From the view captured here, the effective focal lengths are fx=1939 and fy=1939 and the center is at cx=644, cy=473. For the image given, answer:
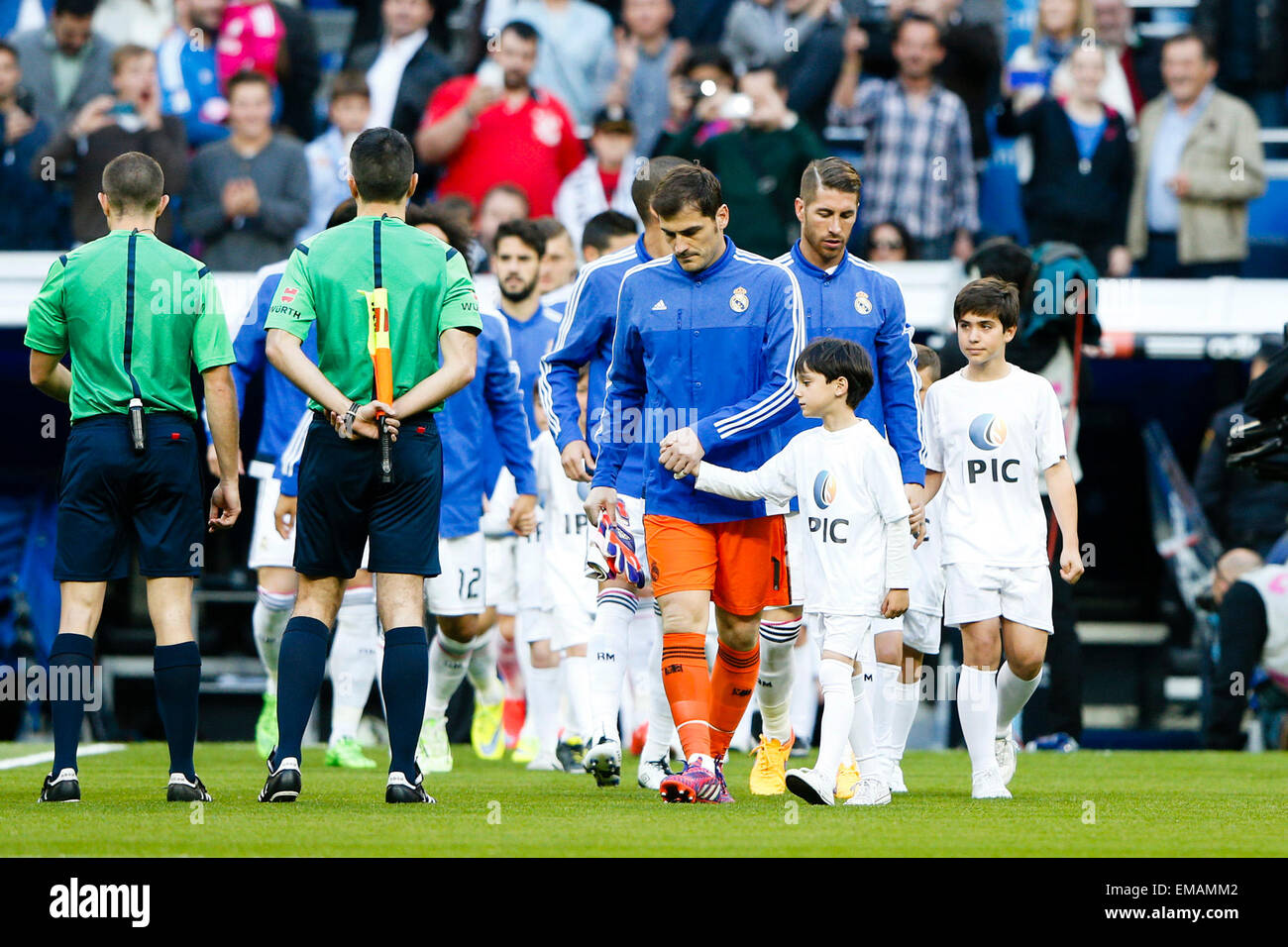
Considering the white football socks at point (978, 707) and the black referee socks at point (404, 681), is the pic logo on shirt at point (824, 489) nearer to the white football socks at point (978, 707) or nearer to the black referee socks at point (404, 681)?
the white football socks at point (978, 707)

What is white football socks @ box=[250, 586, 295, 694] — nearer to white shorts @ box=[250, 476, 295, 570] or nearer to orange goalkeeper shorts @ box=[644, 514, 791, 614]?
white shorts @ box=[250, 476, 295, 570]

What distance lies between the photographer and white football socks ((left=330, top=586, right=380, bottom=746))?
973 cm

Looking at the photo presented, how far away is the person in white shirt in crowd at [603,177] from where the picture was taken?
13586 mm

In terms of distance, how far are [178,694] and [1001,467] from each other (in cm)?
315

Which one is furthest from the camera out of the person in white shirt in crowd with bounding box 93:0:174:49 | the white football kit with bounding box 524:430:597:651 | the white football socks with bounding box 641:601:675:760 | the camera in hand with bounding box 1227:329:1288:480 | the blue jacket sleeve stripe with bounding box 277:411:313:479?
the person in white shirt in crowd with bounding box 93:0:174:49

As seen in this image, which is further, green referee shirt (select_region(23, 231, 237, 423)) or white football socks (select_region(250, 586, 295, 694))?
white football socks (select_region(250, 586, 295, 694))

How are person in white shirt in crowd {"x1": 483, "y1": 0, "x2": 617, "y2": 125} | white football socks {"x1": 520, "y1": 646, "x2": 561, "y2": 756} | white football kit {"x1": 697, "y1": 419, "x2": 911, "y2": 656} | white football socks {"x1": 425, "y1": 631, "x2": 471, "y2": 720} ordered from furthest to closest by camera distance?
person in white shirt in crowd {"x1": 483, "y1": 0, "x2": 617, "y2": 125}
white football socks {"x1": 520, "y1": 646, "x2": 561, "y2": 756}
white football socks {"x1": 425, "y1": 631, "x2": 471, "y2": 720}
white football kit {"x1": 697, "y1": 419, "x2": 911, "y2": 656}

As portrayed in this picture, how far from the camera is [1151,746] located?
1466cm

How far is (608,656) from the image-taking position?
763cm

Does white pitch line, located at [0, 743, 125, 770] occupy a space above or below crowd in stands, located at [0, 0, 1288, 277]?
below

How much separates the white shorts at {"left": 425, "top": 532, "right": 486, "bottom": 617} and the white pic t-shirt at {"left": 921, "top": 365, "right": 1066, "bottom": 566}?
2603 millimetres

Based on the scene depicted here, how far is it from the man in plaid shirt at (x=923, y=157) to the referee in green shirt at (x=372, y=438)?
738 cm

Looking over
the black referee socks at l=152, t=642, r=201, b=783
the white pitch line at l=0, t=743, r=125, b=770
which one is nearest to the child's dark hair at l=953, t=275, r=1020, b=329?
the black referee socks at l=152, t=642, r=201, b=783

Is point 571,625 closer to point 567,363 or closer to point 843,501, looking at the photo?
point 567,363
